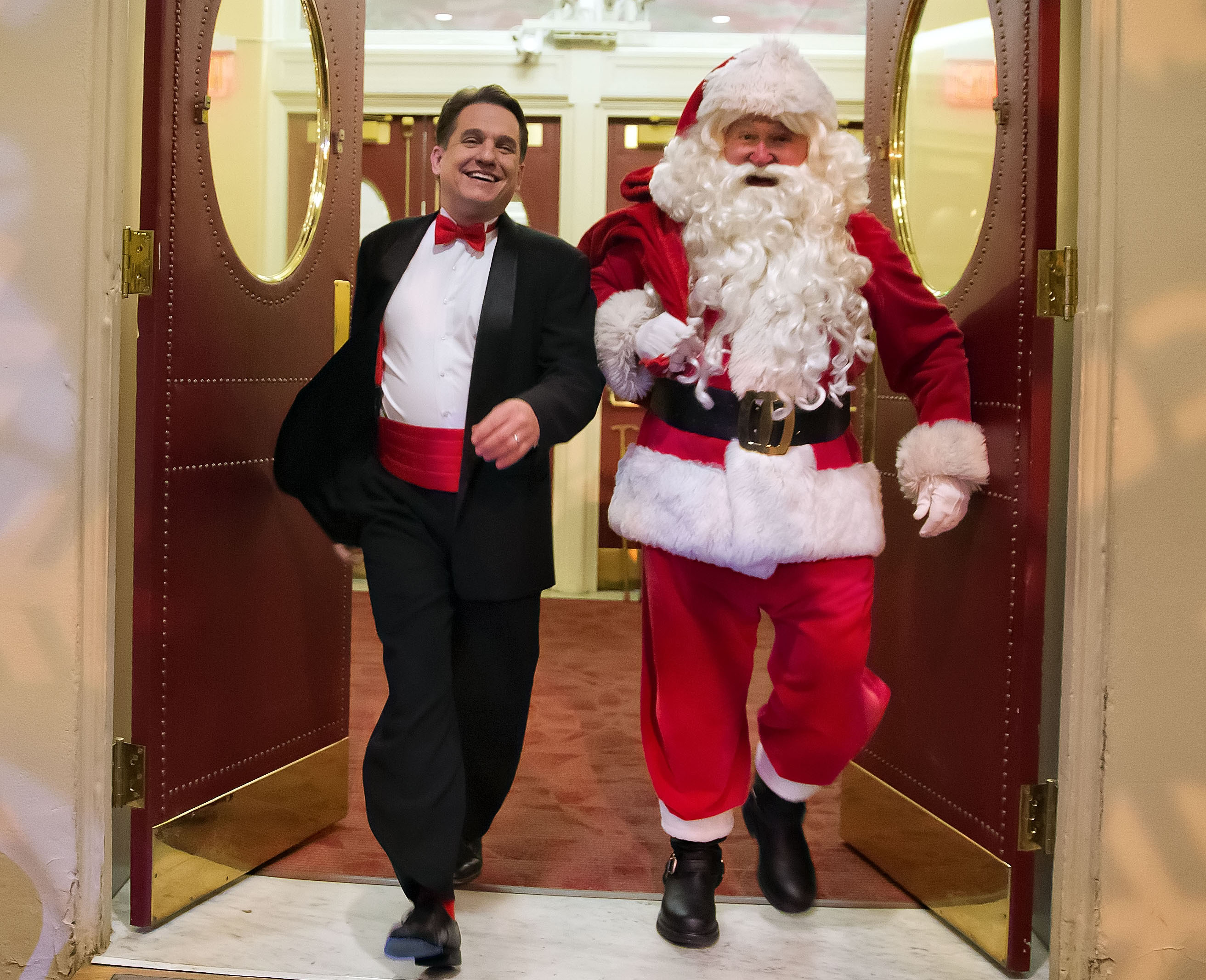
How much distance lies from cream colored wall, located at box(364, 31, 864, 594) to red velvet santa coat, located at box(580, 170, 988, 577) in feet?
11.9

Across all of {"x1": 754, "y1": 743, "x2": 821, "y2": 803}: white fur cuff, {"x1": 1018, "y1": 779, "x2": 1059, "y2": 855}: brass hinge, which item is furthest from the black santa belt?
{"x1": 1018, "y1": 779, "x2": 1059, "y2": 855}: brass hinge

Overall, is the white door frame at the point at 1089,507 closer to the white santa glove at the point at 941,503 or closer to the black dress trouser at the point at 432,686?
the white santa glove at the point at 941,503

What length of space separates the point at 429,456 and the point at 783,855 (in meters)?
1.11

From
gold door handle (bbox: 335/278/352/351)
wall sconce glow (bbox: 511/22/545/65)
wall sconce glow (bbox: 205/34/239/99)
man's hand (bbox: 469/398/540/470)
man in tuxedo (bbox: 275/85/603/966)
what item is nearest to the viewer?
man's hand (bbox: 469/398/540/470)

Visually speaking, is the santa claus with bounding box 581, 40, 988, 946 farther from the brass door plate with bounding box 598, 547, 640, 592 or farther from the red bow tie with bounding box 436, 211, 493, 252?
the brass door plate with bounding box 598, 547, 640, 592

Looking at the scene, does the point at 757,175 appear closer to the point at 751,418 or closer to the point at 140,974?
the point at 751,418

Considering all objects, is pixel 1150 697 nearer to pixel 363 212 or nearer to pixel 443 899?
pixel 443 899

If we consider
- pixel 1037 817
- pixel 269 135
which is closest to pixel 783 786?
pixel 1037 817

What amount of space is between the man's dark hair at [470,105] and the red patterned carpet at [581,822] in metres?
1.57

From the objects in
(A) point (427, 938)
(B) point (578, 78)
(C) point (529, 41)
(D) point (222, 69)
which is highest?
(C) point (529, 41)

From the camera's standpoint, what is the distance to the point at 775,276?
2.13m

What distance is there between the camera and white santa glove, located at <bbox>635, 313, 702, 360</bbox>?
2.11 meters

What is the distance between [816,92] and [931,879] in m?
1.63

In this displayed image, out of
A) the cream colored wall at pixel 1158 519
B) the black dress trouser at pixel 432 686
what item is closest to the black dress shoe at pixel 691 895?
the black dress trouser at pixel 432 686
